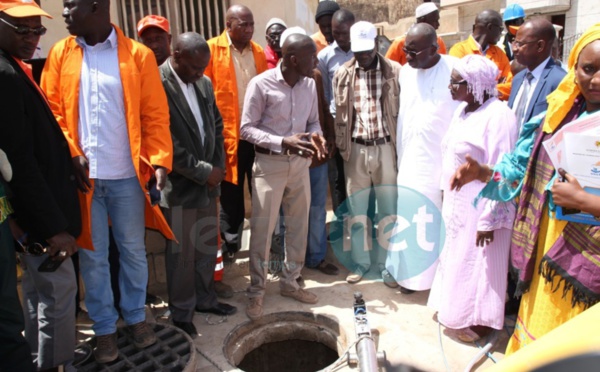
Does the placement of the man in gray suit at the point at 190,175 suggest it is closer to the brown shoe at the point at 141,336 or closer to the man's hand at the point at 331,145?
the brown shoe at the point at 141,336

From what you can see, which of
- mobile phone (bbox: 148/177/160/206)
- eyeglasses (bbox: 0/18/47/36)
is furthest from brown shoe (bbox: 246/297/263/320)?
eyeglasses (bbox: 0/18/47/36)

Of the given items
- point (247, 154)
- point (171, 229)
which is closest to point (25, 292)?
point (171, 229)

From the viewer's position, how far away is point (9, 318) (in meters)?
2.27

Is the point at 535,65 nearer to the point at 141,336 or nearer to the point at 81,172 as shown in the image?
the point at 81,172

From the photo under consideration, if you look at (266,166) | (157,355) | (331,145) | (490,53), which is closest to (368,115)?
(331,145)

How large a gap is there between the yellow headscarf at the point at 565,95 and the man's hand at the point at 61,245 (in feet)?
8.28

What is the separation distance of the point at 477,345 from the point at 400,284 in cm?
88

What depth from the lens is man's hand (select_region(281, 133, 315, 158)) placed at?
3.39 meters

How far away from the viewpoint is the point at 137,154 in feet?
9.33

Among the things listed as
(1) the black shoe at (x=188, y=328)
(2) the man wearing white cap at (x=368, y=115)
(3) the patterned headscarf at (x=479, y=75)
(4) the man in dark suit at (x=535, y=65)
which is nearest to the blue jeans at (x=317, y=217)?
(2) the man wearing white cap at (x=368, y=115)

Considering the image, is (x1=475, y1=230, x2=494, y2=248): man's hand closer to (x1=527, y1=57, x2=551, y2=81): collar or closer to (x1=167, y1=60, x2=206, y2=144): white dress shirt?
(x1=527, y1=57, x2=551, y2=81): collar

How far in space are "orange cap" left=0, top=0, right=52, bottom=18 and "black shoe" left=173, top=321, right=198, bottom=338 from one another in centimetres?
217

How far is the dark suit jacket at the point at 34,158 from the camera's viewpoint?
2.25 m

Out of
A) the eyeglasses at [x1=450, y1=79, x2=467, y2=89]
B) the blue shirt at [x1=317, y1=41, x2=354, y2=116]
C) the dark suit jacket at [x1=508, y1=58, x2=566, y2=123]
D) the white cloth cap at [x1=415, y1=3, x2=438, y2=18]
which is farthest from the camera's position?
the white cloth cap at [x1=415, y1=3, x2=438, y2=18]
